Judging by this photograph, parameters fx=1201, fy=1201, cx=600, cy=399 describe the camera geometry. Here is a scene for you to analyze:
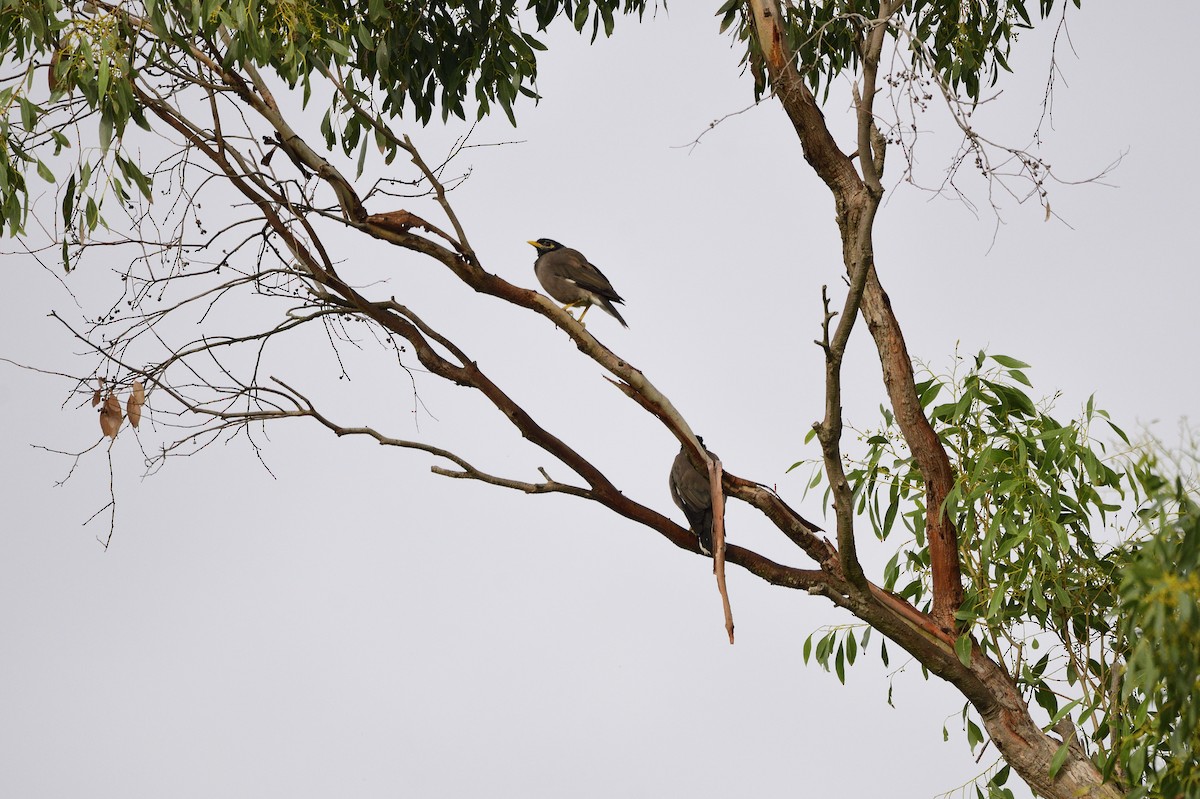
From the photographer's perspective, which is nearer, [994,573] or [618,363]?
[618,363]

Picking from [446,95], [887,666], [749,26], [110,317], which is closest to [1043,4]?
[749,26]

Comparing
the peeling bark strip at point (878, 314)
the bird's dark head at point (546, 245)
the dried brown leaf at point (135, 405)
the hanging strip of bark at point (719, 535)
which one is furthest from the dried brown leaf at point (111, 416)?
the bird's dark head at point (546, 245)

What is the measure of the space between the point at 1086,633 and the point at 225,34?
380 centimetres

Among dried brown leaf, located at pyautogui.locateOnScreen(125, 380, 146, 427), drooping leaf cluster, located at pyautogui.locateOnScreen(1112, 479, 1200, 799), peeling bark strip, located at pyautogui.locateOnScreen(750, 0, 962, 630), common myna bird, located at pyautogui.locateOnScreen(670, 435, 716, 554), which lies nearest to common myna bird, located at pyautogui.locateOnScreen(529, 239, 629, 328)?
common myna bird, located at pyautogui.locateOnScreen(670, 435, 716, 554)

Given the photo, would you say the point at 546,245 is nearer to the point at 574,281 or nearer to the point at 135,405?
the point at 574,281

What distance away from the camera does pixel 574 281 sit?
5.54 metres

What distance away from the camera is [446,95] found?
5562 mm

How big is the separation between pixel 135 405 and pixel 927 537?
3.00 metres

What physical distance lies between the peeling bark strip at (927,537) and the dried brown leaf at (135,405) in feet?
7.19

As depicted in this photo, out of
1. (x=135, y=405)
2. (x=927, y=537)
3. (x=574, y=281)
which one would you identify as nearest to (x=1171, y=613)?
(x=927, y=537)

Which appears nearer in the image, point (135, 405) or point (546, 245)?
point (135, 405)

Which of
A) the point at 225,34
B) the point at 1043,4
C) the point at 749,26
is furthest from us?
the point at 1043,4

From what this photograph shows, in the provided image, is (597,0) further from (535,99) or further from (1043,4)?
A: (1043,4)

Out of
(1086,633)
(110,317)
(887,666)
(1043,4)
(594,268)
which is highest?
(1043,4)
